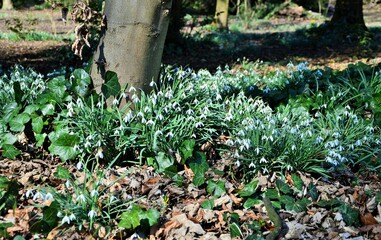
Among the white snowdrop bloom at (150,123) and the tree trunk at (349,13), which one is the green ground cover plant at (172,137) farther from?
the tree trunk at (349,13)

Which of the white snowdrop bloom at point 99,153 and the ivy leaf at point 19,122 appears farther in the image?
the ivy leaf at point 19,122

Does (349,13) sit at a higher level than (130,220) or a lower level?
higher

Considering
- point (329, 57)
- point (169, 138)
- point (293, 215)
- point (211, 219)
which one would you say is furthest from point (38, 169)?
point (329, 57)

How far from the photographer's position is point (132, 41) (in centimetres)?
402

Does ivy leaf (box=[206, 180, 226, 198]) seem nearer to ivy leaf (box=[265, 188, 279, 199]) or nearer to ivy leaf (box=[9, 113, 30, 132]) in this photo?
ivy leaf (box=[265, 188, 279, 199])

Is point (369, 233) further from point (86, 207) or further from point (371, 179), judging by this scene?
point (86, 207)

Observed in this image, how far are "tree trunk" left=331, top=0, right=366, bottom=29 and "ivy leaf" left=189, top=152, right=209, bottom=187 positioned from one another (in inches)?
421

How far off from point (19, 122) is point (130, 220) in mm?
1488

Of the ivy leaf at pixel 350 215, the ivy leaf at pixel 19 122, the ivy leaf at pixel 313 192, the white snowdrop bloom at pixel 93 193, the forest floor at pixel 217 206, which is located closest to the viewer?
the white snowdrop bloom at pixel 93 193

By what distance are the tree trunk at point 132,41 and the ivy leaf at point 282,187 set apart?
1.39m

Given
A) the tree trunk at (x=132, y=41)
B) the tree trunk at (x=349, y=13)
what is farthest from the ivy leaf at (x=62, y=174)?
the tree trunk at (x=349, y=13)

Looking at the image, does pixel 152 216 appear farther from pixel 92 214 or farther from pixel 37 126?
pixel 37 126

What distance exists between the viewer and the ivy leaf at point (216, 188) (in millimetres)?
3432

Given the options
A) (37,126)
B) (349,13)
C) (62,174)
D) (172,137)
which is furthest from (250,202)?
(349,13)
